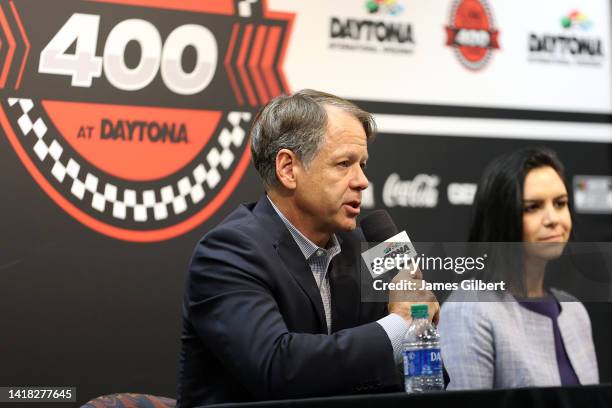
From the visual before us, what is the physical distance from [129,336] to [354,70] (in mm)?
1481

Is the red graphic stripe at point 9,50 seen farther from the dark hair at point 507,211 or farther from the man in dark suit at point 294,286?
the dark hair at point 507,211

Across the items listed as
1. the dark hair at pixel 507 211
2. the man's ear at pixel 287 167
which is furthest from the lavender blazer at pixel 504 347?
the man's ear at pixel 287 167

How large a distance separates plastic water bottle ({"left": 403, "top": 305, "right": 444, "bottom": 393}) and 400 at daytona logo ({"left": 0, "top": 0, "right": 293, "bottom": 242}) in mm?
1445

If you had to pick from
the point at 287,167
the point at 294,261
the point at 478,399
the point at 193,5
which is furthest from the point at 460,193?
the point at 478,399

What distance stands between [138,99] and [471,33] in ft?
5.16

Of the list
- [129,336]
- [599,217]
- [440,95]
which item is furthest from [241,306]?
[599,217]

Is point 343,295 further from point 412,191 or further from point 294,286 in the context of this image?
point 412,191

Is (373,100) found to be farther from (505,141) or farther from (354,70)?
(505,141)

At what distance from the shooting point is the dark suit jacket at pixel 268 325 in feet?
6.45

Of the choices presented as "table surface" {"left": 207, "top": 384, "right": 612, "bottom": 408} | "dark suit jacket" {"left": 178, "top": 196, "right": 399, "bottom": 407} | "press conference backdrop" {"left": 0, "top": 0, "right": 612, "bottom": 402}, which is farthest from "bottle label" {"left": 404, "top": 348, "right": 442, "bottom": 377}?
"press conference backdrop" {"left": 0, "top": 0, "right": 612, "bottom": 402}

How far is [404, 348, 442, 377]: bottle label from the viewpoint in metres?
2.08

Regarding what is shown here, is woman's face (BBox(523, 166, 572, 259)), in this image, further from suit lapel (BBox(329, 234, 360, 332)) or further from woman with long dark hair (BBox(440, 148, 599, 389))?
suit lapel (BBox(329, 234, 360, 332))

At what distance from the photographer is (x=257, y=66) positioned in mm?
3520

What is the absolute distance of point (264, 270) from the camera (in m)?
2.21
